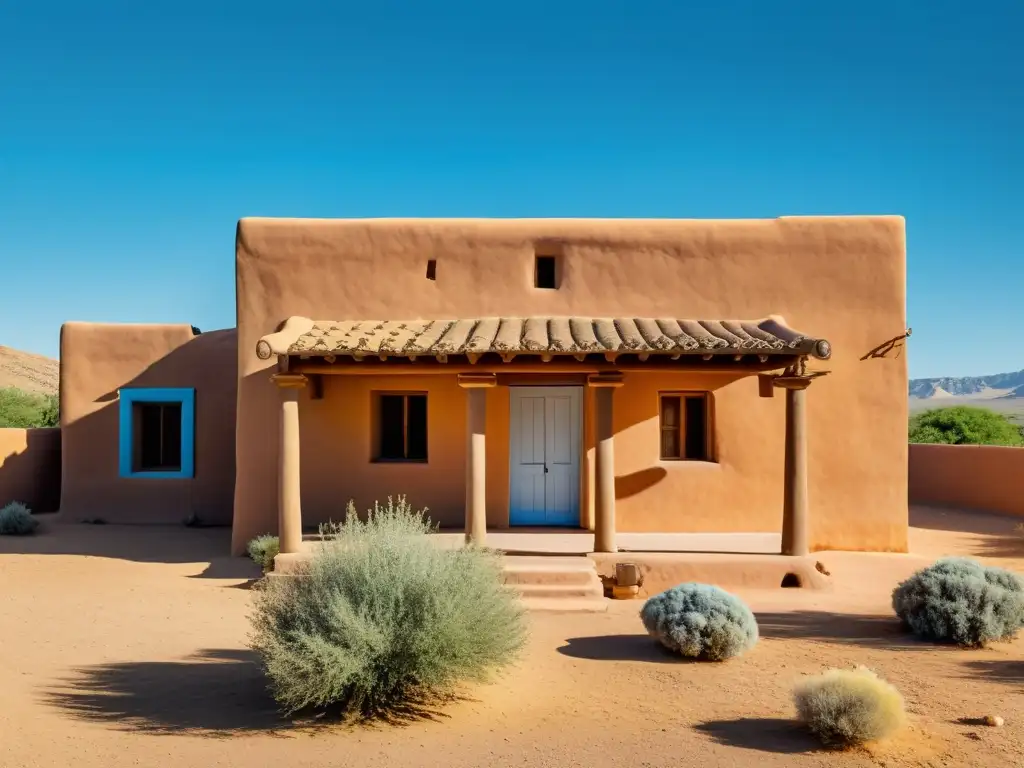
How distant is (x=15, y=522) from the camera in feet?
40.9

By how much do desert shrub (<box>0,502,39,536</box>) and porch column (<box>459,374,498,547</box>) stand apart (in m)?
8.09

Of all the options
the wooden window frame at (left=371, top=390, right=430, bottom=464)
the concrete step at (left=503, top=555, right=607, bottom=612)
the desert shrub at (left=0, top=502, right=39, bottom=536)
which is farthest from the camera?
the desert shrub at (left=0, top=502, right=39, bottom=536)

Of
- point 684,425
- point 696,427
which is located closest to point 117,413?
point 684,425

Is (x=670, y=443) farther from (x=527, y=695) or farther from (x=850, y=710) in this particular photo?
(x=850, y=710)

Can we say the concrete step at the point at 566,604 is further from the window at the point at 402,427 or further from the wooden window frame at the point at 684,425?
the window at the point at 402,427

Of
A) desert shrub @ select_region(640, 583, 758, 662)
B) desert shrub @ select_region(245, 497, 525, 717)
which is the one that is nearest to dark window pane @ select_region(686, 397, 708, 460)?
desert shrub @ select_region(640, 583, 758, 662)

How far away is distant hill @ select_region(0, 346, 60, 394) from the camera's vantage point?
45719 millimetres

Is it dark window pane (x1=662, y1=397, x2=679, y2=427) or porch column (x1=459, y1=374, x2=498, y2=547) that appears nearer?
porch column (x1=459, y1=374, x2=498, y2=547)

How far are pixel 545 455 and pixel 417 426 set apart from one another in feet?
6.51

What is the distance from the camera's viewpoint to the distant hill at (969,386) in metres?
150

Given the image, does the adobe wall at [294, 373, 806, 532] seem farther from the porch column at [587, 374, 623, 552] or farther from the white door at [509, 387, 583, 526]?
the porch column at [587, 374, 623, 552]

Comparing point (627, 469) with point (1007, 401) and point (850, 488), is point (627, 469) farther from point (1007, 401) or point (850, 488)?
point (1007, 401)

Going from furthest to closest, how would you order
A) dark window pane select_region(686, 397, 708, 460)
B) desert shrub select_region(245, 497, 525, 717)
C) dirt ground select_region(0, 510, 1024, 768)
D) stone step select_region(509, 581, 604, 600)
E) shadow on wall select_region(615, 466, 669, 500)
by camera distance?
dark window pane select_region(686, 397, 708, 460) < shadow on wall select_region(615, 466, 669, 500) < stone step select_region(509, 581, 604, 600) < desert shrub select_region(245, 497, 525, 717) < dirt ground select_region(0, 510, 1024, 768)

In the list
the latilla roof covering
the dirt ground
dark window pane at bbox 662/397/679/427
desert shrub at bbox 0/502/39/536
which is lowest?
the dirt ground
